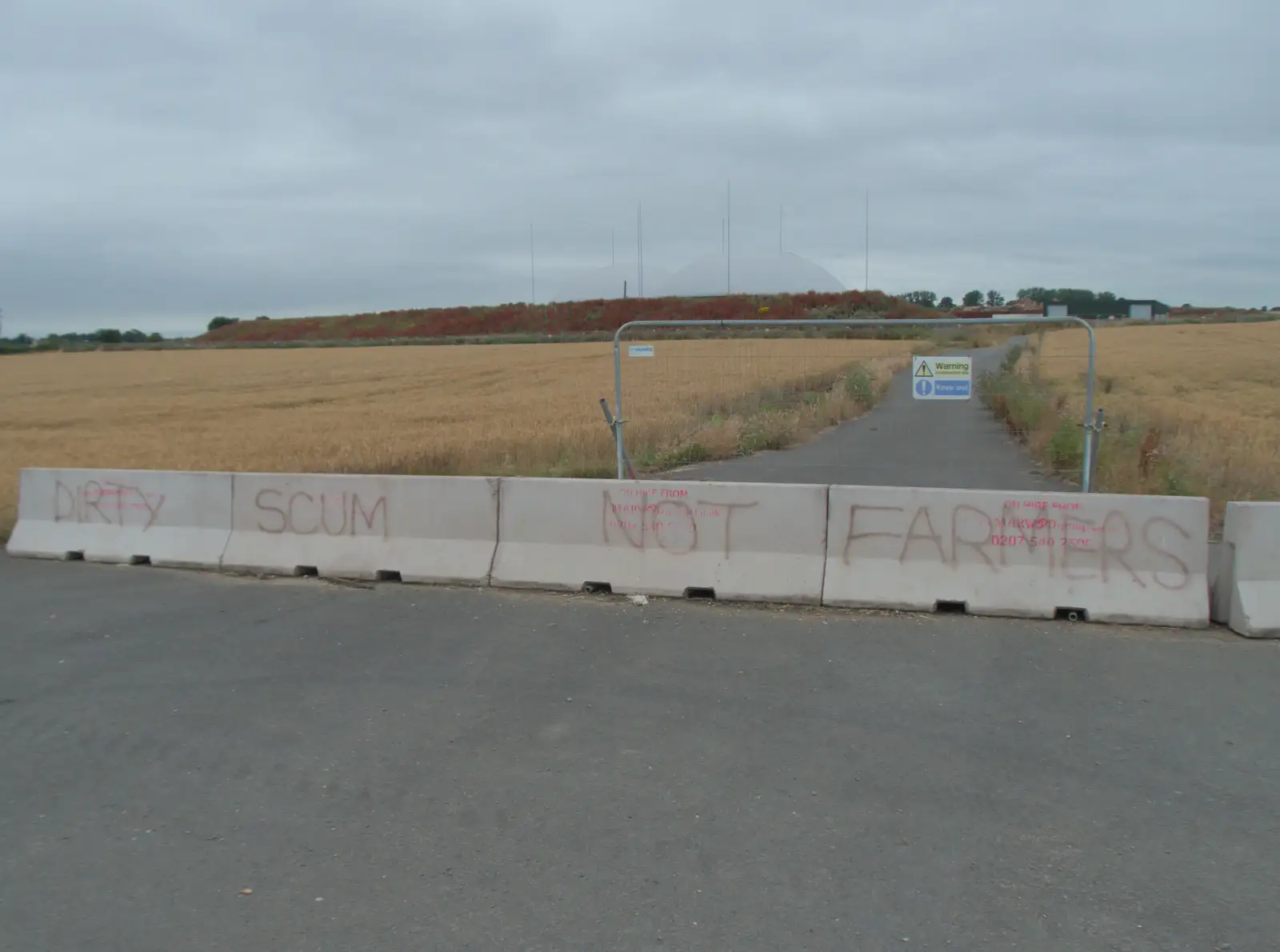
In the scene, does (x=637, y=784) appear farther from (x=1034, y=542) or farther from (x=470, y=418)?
(x=470, y=418)

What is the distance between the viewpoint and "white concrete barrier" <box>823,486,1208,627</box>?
23.4ft

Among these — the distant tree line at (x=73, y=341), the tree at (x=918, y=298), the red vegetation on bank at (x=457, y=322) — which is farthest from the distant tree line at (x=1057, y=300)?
the distant tree line at (x=73, y=341)

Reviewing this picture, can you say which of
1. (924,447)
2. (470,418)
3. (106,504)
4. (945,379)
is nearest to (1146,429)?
(924,447)

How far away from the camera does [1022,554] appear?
738 cm

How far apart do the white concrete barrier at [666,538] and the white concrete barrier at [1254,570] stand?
2.71 m

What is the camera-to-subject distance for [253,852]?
4129 millimetres

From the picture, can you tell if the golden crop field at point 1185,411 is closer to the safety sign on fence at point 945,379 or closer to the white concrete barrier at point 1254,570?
the safety sign on fence at point 945,379

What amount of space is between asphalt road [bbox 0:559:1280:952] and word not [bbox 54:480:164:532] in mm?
2246

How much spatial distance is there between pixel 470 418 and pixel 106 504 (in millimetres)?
12418

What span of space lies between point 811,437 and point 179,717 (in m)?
8.69

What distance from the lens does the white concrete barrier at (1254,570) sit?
268 inches

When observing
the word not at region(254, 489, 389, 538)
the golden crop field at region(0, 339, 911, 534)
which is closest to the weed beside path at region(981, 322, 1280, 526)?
the golden crop field at region(0, 339, 911, 534)

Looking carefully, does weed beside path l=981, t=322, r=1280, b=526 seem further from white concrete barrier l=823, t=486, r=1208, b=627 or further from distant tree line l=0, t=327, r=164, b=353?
distant tree line l=0, t=327, r=164, b=353

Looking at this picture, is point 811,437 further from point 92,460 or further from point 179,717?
point 92,460
